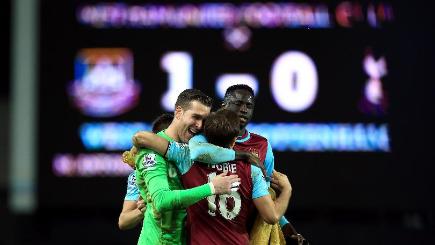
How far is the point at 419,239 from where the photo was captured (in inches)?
291

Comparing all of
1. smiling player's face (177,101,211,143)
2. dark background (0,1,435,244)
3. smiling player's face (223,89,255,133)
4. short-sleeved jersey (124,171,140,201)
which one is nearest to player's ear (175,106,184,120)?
smiling player's face (177,101,211,143)

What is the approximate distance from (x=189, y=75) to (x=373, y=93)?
134 centimetres

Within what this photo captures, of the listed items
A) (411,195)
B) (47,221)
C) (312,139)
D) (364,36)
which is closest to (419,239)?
(411,195)

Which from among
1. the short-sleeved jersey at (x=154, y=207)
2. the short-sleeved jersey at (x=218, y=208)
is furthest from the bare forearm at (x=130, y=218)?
the short-sleeved jersey at (x=218, y=208)

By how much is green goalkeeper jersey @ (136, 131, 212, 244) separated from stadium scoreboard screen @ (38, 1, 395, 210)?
2747mm

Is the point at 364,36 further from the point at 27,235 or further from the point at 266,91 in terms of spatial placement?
the point at 27,235

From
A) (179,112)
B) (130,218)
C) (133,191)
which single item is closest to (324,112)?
(133,191)

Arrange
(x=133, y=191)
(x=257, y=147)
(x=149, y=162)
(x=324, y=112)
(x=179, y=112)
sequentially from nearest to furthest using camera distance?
(x=149, y=162) → (x=179, y=112) → (x=257, y=147) → (x=133, y=191) → (x=324, y=112)

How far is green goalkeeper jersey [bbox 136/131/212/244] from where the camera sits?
421cm

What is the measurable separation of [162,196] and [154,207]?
176mm

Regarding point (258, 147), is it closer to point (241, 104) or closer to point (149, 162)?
point (241, 104)

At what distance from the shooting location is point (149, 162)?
4379mm

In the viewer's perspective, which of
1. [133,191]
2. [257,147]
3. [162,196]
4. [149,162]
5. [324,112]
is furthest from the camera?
[324,112]

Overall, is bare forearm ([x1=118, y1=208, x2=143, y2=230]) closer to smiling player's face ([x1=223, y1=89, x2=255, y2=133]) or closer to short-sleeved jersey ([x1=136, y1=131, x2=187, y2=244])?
short-sleeved jersey ([x1=136, y1=131, x2=187, y2=244])
